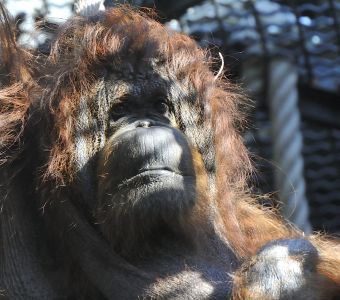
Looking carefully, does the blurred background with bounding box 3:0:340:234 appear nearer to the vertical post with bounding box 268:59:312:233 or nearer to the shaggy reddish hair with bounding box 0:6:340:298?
the vertical post with bounding box 268:59:312:233

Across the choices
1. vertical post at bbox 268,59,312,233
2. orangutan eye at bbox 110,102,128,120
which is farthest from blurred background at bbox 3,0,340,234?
orangutan eye at bbox 110,102,128,120

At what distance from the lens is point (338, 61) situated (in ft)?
15.1

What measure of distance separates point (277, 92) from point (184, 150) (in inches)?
66.3

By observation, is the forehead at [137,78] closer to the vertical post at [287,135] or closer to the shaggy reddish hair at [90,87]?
the shaggy reddish hair at [90,87]

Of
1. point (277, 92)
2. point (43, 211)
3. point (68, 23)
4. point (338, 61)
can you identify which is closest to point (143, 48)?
point (68, 23)

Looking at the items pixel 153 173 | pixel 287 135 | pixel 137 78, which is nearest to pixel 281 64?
pixel 287 135

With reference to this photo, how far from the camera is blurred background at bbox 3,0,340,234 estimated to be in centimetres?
424

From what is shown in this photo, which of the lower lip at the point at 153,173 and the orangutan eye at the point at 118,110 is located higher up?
the orangutan eye at the point at 118,110

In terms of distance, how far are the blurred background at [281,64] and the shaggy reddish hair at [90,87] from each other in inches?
37.3

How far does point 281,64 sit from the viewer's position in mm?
4371

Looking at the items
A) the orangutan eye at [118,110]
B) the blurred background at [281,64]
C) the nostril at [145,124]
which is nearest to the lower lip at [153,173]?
the nostril at [145,124]

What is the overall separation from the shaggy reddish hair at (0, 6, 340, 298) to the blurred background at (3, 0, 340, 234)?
0.95 m

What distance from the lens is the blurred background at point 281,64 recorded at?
4242 millimetres

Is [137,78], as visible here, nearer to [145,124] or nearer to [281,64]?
[145,124]
